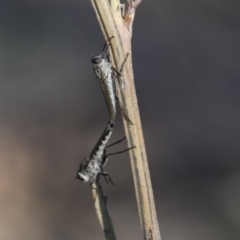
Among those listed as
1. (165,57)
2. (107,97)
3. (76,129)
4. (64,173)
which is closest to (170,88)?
(165,57)

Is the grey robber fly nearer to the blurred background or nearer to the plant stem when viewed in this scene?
the plant stem

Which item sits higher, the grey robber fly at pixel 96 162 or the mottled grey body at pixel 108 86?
the mottled grey body at pixel 108 86

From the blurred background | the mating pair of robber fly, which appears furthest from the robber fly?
the blurred background

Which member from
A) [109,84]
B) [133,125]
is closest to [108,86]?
[109,84]

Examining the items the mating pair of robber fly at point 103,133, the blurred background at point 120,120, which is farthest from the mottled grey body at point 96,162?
the blurred background at point 120,120

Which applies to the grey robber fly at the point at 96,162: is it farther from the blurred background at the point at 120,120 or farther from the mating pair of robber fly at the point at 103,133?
the blurred background at the point at 120,120

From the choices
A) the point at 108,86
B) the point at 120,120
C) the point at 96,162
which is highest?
the point at 120,120

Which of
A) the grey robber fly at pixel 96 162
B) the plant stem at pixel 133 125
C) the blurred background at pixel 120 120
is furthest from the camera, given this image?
the blurred background at pixel 120 120

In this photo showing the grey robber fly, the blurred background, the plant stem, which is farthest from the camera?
the blurred background

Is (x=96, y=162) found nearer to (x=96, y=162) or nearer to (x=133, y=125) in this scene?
(x=96, y=162)
